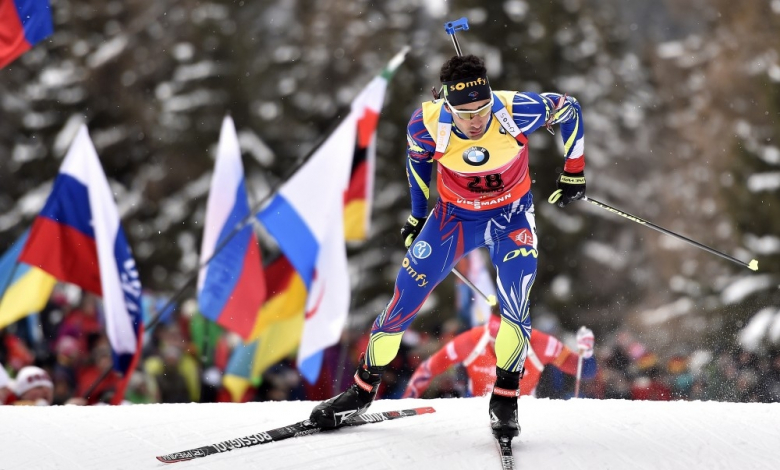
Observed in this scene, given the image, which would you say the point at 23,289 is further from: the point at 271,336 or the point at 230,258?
the point at 271,336

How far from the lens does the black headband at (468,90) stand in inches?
157

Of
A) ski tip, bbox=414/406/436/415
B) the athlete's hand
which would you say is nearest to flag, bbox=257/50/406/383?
the athlete's hand

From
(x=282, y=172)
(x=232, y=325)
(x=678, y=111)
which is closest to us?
(x=232, y=325)

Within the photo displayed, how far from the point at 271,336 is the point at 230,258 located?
2.91ft

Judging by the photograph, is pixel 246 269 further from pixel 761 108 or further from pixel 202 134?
pixel 761 108

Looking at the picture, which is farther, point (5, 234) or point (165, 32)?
point (165, 32)

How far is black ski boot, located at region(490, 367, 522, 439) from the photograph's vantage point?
164 inches

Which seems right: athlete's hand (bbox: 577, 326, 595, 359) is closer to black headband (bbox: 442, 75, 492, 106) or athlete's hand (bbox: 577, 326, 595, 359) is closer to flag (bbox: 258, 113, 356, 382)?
flag (bbox: 258, 113, 356, 382)

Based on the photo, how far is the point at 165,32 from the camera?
1383 cm

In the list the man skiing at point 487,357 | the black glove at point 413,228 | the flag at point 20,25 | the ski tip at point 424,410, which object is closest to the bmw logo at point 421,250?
the black glove at point 413,228

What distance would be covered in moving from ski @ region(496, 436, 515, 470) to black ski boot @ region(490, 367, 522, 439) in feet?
0.25

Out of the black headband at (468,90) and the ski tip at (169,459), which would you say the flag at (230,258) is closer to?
the ski tip at (169,459)

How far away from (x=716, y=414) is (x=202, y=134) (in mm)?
9727

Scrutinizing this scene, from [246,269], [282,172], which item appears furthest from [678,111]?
[246,269]
